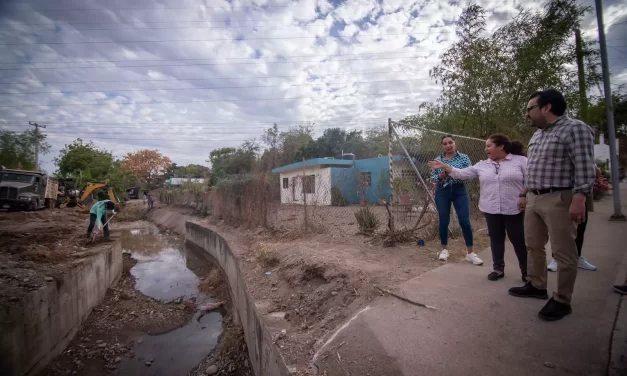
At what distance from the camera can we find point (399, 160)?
5.29 metres

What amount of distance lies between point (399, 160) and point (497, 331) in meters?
3.63

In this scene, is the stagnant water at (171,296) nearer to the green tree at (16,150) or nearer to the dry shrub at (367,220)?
the dry shrub at (367,220)

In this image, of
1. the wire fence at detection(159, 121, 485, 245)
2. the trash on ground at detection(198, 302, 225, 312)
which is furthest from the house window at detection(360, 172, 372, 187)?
the trash on ground at detection(198, 302, 225, 312)

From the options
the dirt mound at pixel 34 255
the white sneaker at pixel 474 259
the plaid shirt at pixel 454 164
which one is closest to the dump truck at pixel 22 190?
the dirt mound at pixel 34 255

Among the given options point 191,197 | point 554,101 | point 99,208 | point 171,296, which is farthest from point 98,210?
point 191,197

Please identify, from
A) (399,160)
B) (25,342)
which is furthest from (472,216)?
(25,342)

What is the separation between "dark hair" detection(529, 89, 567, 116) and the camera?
2.24 metres

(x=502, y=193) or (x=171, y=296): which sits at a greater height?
(x=502, y=193)

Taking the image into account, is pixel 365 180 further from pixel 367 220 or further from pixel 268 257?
pixel 268 257

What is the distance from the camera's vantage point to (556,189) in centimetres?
222

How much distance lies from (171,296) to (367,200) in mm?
6363

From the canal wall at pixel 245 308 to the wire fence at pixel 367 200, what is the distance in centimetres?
132

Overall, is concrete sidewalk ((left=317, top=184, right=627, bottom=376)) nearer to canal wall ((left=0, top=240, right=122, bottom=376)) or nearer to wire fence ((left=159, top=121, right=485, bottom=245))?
wire fence ((left=159, top=121, right=485, bottom=245))

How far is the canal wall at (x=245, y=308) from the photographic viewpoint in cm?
287
